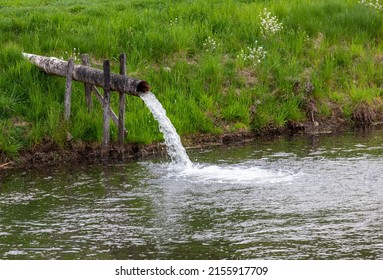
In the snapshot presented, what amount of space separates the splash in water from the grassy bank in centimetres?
94

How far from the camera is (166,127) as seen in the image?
17641 millimetres

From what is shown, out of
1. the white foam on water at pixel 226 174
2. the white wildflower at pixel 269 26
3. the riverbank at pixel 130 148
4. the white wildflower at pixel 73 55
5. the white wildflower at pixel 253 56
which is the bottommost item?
the riverbank at pixel 130 148

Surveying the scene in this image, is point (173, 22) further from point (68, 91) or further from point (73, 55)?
point (68, 91)

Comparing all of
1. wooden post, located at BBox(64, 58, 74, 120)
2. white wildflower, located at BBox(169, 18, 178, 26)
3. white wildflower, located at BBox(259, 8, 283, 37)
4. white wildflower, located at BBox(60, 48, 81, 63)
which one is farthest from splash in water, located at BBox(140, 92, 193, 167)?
white wildflower, located at BBox(259, 8, 283, 37)

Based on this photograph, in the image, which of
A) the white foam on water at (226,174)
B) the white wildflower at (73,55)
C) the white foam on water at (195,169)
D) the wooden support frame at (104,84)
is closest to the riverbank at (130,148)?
the wooden support frame at (104,84)

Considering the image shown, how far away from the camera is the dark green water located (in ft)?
38.4

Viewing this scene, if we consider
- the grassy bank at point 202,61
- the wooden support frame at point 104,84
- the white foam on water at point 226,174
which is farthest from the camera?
the grassy bank at point 202,61

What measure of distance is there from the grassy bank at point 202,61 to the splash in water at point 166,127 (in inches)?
36.9

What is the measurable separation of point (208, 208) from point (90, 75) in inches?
209

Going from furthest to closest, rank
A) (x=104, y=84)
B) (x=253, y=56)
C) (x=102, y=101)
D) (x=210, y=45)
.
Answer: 1. (x=210, y=45)
2. (x=253, y=56)
3. (x=102, y=101)
4. (x=104, y=84)

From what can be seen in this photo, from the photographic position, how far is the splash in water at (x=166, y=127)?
17.3 metres

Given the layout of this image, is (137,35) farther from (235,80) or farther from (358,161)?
(358,161)

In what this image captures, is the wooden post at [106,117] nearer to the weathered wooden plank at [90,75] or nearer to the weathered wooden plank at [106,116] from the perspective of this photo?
the weathered wooden plank at [106,116]

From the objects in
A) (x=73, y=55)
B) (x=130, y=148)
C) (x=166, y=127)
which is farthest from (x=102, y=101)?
(x=73, y=55)
